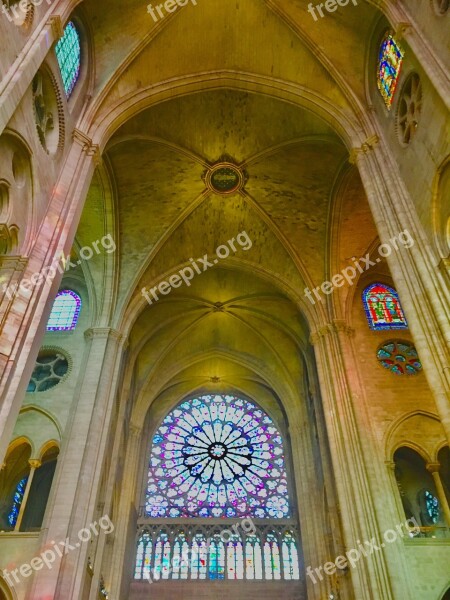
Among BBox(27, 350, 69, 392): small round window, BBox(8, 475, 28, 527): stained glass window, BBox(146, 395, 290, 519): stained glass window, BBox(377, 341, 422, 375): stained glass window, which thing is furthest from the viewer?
BBox(146, 395, 290, 519): stained glass window

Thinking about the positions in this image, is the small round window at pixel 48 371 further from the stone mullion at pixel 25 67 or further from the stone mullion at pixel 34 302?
the stone mullion at pixel 25 67

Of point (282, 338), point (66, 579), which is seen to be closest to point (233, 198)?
point (282, 338)

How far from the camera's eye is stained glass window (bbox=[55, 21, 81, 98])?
1136 centimetres

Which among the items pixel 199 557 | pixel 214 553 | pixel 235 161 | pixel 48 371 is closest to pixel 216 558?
pixel 214 553

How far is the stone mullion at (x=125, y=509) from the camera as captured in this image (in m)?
16.1

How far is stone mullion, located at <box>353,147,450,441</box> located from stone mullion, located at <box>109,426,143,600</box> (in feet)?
41.7

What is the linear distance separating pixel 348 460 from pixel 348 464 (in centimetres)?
10

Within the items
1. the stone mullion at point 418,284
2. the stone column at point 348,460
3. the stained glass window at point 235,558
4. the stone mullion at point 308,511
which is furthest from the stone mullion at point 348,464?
the stained glass window at point 235,558

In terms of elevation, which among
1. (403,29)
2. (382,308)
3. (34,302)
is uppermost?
(382,308)

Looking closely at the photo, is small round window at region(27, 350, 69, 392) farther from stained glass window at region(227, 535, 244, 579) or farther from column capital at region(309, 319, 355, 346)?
stained glass window at region(227, 535, 244, 579)

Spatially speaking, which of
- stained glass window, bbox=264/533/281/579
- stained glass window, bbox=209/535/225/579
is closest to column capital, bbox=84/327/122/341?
stained glass window, bbox=209/535/225/579

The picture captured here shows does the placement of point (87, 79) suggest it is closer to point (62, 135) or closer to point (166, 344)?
point (62, 135)

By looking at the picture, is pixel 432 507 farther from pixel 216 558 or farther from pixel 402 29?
pixel 402 29

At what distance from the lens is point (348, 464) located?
13.4 m
